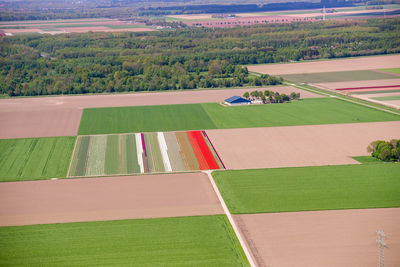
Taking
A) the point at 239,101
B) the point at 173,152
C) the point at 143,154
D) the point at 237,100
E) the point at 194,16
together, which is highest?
the point at 194,16

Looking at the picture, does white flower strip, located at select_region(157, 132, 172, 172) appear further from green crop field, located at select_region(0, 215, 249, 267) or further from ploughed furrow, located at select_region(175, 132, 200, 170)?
green crop field, located at select_region(0, 215, 249, 267)

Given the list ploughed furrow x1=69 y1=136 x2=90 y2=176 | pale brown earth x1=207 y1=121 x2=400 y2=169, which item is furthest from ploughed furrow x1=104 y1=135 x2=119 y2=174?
pale brown earth x1=207 y1=121 x2=400 y2=169

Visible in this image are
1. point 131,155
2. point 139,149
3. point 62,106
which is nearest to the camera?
point 131,155

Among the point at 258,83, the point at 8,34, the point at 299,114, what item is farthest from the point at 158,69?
the point at 299,114

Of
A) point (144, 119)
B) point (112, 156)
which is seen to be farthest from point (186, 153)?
point (144, 119)

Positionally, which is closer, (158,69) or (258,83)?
(258,83)

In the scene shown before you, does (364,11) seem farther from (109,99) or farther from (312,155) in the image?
(312,155)

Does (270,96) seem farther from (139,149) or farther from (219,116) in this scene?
(139,149)

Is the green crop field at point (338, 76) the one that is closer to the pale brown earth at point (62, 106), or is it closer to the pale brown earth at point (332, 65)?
the pale brown earth at point (332, 65)
